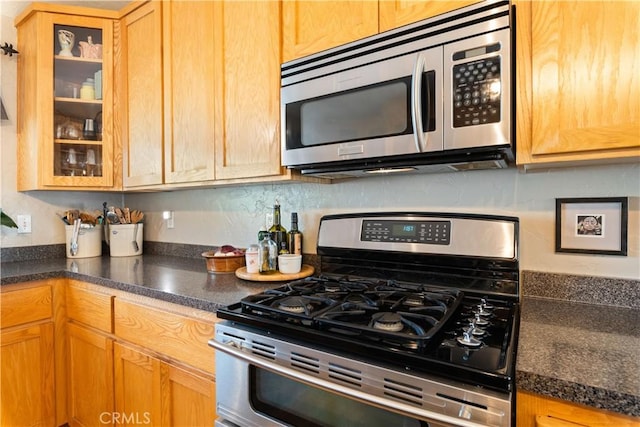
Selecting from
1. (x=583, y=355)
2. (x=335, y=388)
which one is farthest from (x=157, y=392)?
(x=583, y=355)

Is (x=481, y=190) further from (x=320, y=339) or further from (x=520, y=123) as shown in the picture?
(x=320, y=339)

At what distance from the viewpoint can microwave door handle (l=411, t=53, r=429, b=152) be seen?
1.07 m

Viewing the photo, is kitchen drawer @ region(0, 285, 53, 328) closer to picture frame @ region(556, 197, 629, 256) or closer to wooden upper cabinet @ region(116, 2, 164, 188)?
wooden upper cabinet @ region(116, 2, 164, 188)

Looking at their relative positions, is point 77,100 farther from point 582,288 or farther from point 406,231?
point 582,288

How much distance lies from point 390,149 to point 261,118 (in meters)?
0.61

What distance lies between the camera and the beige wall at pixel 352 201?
1117mm

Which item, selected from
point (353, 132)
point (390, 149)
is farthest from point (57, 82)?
point (390, 149)

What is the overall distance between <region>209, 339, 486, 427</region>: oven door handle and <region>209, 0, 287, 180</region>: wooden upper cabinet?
27.8 inches

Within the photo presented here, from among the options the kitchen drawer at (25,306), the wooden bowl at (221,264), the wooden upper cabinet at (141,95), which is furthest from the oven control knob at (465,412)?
the kitchen drawer at (25,306)

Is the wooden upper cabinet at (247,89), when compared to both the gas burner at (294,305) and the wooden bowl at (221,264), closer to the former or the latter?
the wooden bowl at (221,264)

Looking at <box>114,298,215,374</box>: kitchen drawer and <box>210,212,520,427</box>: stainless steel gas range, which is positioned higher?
<box>210,212,520,427</box>: stainless steel gas range

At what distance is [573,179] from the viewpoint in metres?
1.14

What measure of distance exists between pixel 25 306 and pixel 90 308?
1.05ft

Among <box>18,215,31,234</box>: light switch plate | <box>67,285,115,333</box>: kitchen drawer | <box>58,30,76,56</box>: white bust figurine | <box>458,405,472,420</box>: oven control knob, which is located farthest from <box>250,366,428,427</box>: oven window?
<box>58,30,76,56</box>: white bust figurine
